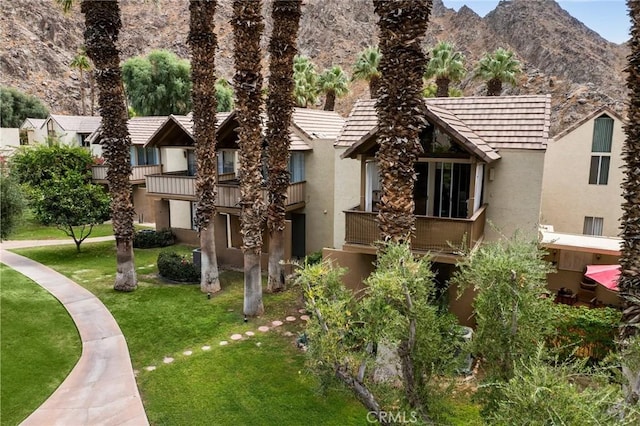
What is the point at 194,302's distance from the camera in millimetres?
18000

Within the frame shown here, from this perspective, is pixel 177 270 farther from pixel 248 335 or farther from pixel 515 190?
pixel 515 190

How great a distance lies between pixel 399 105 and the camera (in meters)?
11.1

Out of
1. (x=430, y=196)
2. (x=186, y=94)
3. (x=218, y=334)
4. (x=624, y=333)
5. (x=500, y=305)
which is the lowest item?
(x=218, y=334)

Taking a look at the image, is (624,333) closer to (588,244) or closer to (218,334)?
(588,244)

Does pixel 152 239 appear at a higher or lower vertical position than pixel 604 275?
lower

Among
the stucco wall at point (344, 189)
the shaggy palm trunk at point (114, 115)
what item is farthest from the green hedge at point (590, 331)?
the shaggy palm trunk at point (114, 115)

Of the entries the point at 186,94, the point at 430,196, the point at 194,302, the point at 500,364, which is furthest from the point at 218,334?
the point at 186,94

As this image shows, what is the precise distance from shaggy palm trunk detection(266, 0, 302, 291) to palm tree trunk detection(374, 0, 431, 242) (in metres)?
6.96

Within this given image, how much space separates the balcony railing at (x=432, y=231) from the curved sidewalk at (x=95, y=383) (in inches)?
324

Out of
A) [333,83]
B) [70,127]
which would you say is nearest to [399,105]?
[333,83]

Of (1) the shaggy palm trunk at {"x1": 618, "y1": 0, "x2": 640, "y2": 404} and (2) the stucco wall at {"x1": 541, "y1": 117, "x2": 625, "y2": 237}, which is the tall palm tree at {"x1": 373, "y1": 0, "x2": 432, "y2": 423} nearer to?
(1) the shaggy palm trunk at {"x1": 618, "y1": 0, "x2": 640, "y2": 404}

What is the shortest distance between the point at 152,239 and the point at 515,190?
21.6m

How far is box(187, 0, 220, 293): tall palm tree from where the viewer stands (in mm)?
17000

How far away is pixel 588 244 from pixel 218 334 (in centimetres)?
1544
